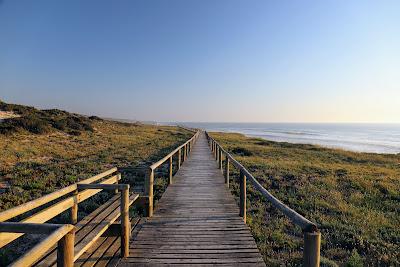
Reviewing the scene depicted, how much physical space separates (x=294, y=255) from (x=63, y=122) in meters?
33.0

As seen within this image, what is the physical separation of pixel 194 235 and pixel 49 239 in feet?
11.5

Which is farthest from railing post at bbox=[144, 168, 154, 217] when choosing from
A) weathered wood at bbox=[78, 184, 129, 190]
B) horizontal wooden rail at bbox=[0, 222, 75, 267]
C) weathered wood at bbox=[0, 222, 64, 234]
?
weathered wood at bbox=[0, 222, 64, 234]

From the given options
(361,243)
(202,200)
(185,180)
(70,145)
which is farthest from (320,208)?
(70,145)

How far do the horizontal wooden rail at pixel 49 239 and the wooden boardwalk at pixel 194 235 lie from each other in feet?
5.74

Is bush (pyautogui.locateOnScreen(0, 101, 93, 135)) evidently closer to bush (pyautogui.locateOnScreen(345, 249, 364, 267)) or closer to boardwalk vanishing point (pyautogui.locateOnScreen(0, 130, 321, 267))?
boardwalk vanishing point (pyautogui.locateOnScreen(0, 130, 321, 267))

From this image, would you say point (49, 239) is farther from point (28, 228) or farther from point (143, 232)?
point (143, 232)

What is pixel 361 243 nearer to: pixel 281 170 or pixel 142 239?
pixel 142 239

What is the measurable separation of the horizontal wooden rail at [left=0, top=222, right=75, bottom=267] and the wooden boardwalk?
175cm

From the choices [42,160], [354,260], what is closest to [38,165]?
[42,160]

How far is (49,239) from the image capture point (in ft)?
7.72

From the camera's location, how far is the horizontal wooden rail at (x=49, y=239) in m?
2.14

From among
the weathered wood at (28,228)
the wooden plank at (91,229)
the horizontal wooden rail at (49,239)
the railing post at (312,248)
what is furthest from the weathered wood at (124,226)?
the railing post at (312,248)

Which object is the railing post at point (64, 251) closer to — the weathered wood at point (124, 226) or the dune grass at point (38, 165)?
the weathered wood at point (124, 226)

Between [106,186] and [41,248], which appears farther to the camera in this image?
[106,186]
